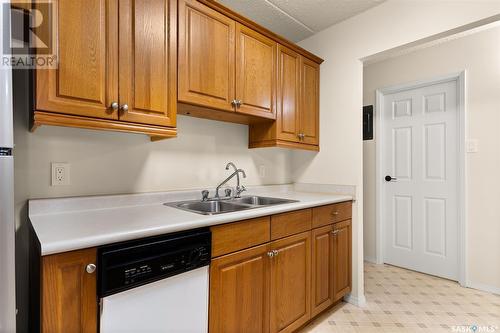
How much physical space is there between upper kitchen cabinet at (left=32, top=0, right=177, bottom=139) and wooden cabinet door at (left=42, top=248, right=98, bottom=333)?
58cm

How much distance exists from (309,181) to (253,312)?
1.46m

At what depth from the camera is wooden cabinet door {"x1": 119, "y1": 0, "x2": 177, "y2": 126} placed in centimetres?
127

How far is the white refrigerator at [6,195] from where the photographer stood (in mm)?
768

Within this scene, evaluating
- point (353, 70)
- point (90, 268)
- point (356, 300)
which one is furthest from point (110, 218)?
point (353, 70)

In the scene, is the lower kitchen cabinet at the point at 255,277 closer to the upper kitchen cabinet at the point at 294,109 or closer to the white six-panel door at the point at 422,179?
the upper kitchen cabinet at the point at 294,109

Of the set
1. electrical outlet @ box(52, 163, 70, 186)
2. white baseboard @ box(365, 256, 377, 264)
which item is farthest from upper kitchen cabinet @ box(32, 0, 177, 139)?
white baseboard @ box(365, 256, 377, 264)

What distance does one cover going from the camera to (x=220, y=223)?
49.9 inches

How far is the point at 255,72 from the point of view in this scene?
191cm

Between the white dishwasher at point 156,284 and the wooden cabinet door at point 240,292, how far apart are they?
7 cm

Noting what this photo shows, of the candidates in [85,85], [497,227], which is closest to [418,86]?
[497,227]

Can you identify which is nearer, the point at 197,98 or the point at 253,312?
the point at 253,312

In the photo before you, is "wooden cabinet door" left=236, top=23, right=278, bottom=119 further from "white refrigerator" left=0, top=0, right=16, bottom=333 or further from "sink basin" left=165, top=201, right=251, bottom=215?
"white refrigerator" left=0, top=0, right=16, bottom=333

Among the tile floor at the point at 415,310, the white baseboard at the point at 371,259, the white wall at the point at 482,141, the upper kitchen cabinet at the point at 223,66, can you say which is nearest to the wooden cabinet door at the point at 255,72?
the upper kitchen cabinet at the point at 223,66

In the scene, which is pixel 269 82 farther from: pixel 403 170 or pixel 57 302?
pixel 403 170
